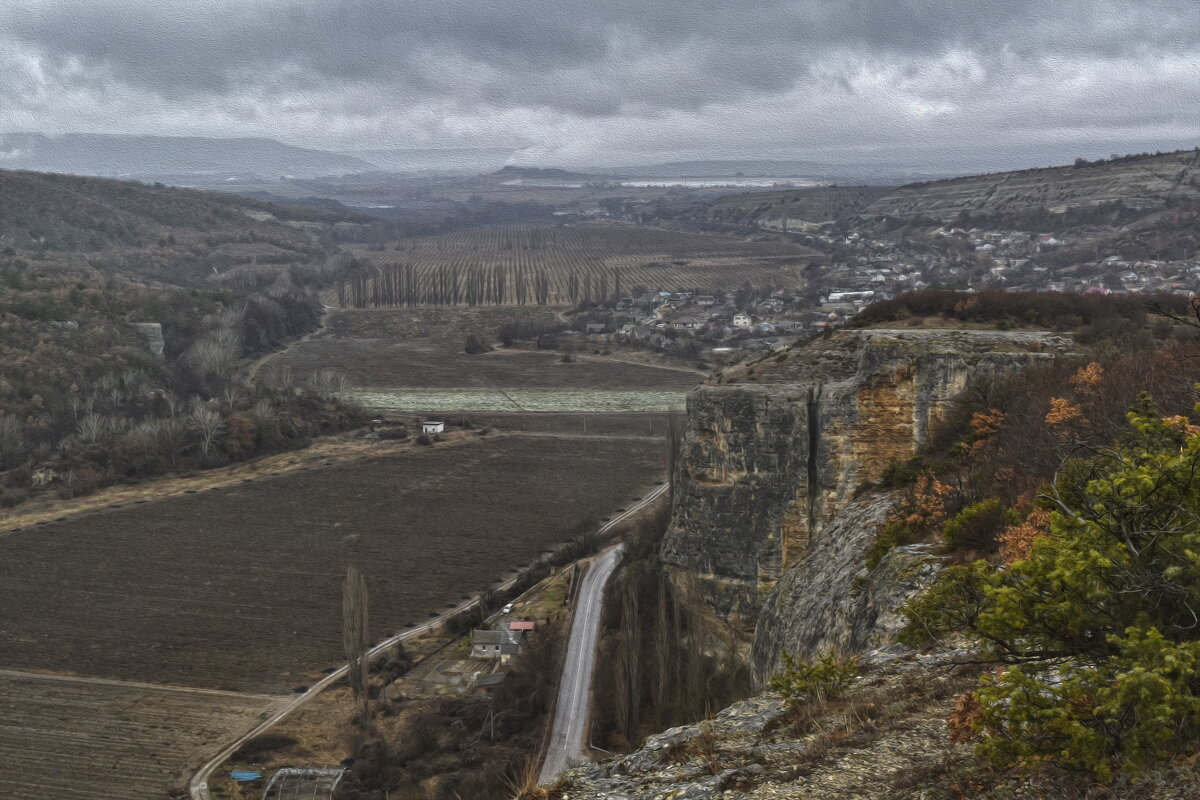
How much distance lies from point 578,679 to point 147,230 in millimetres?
146359

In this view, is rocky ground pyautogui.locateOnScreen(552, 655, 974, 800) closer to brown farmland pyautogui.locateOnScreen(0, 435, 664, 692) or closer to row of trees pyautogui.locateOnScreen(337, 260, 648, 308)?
brown farmland pyautogui.locateOnScreen(0, 435, 664, 692)

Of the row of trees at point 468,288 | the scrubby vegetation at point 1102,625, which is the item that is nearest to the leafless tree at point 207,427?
the row of trees at point 468,288

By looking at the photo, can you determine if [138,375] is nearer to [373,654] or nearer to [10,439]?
[10,439]

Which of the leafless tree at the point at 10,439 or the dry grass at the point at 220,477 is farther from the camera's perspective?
the leafless tree at the point at 10,439

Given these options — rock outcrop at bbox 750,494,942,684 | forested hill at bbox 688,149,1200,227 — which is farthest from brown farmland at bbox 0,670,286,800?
forested hill at bbox 688,149,1200,227

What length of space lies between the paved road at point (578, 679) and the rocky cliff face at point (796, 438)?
432cm

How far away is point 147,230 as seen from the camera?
6004 inches

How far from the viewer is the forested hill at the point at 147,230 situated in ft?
428

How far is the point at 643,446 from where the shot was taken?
59031 millimetres

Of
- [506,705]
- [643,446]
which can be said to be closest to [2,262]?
[643,446]

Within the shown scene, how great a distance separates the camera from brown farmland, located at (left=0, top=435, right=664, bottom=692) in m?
31.6

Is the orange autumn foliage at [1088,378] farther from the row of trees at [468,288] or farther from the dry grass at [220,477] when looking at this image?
the row of trees at [468,288]

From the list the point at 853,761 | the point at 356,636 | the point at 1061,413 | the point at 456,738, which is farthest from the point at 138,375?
the point at 853,761

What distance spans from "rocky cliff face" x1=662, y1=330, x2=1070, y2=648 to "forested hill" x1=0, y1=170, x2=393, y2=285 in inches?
4199
